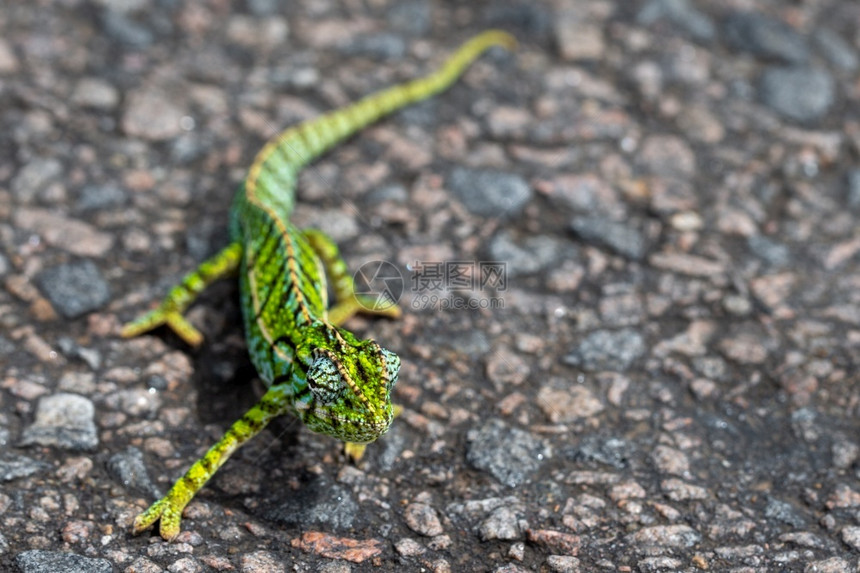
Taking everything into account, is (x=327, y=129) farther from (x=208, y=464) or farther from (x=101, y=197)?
(x=208, y=464)

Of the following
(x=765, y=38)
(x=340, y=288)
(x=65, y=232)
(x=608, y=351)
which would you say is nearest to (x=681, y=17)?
(x=765, y=38)

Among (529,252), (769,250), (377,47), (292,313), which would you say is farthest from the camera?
(377,47)

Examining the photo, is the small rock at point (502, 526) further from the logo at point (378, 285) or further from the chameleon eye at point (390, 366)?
the logo at point (378, 285)

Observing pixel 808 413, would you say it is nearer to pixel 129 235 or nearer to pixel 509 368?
pixel 509 368

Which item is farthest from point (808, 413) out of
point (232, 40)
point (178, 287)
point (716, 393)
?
point (232, 40)

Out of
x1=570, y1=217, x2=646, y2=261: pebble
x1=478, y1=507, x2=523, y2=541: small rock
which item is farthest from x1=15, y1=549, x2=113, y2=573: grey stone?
x1=570, y1=217, x2=646, y2=261: pebble

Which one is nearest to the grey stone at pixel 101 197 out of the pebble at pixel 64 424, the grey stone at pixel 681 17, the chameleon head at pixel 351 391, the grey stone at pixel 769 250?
the pebble at pixel 64 424
